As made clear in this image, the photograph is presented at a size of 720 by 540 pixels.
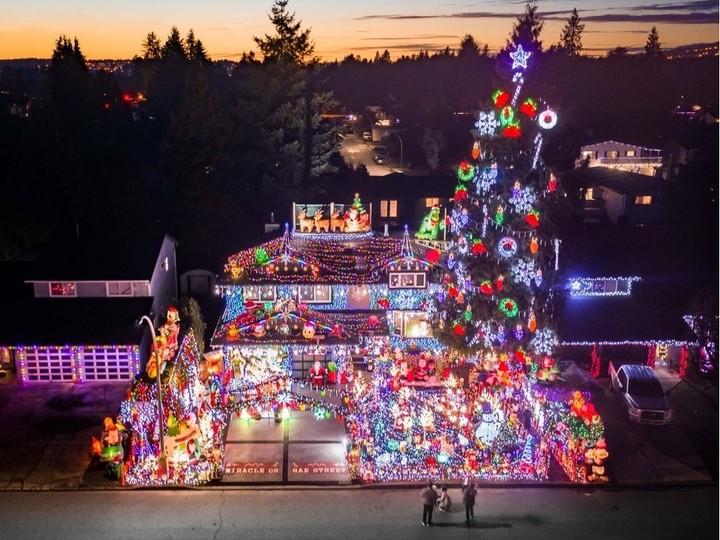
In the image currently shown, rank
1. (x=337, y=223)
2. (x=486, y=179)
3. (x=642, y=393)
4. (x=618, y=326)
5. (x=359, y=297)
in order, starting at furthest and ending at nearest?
1. (x=337, y=223)
2. (x=359, y=297)
3. (x=618, y=326)
4. (x=642, y=393)
5. (x=486, y=179)

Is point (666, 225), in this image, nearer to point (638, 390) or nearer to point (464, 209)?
point (638, 390)

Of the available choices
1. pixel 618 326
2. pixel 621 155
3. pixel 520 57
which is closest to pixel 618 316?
pixel 618 326

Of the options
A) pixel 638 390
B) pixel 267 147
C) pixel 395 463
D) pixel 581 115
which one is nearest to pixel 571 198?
pixel 267 147

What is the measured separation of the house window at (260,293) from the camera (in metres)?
30.9

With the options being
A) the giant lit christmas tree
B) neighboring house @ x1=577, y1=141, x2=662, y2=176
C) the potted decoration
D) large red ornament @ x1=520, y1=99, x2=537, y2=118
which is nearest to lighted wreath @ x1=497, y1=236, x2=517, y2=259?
the giant lit christmas tree

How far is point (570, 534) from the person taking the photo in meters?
19.3

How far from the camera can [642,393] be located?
26891 millimetres

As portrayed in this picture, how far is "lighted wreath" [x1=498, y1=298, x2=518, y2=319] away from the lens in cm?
2495

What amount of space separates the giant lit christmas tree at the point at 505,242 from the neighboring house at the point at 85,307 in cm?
1429

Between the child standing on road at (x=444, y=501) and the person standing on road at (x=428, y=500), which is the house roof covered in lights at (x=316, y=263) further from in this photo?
the person standing on road at (x=428, y=500)

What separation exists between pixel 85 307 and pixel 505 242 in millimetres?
19548

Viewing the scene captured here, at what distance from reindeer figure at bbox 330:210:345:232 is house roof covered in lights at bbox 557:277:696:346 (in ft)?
38.9

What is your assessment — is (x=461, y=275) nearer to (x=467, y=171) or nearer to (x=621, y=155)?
(x=467, y=171)

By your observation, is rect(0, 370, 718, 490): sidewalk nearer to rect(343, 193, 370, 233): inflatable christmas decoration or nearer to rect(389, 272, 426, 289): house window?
rect(389, 272, 426, 289): house window
